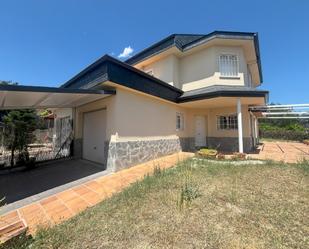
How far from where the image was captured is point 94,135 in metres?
8.81

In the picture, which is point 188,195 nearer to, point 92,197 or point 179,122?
point 92,197

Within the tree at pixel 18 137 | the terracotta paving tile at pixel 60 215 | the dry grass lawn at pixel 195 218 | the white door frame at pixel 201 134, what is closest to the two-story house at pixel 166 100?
the white door frame at pixel 201 134

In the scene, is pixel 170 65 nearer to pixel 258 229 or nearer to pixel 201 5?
pixel 201 5

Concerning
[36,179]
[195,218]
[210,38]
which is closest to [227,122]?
[210,38]

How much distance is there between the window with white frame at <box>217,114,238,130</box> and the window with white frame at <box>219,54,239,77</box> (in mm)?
3120

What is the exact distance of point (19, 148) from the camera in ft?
28.3

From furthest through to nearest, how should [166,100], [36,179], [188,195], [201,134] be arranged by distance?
[201,134] → [166,100] → [36,179] → [188,195]

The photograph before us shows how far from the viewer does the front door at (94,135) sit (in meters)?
8.17

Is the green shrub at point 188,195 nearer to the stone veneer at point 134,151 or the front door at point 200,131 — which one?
the stone veneer at point 134,151

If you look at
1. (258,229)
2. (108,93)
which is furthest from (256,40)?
(258,229)

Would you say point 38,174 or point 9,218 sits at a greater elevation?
point 38,174

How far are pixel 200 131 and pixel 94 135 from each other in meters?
8.44

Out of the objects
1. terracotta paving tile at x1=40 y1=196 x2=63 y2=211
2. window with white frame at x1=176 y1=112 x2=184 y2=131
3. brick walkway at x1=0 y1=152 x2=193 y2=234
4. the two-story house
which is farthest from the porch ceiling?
terracotta paving tile at x1=40 y1=196 x2=63 y2=211

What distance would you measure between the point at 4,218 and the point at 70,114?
26.8 feet
